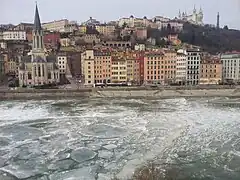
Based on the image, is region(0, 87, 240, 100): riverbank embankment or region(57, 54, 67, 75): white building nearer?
region(0, 87, 240, 100): riverbank embankment

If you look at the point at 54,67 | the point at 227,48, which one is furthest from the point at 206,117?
the point at 227,48

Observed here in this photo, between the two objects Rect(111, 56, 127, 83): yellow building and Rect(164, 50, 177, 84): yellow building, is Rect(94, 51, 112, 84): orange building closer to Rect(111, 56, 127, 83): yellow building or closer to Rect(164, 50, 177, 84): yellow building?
Rect(111, 56, 127, 83): yellow building

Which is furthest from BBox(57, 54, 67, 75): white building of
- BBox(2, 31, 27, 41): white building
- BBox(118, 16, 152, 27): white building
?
BBox(118, 16, 152, 27): white building

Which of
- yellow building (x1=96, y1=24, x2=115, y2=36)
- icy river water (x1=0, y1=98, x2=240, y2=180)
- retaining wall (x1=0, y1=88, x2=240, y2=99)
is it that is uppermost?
yellow building (x1=96, y1=24, x2=115, y2=36)

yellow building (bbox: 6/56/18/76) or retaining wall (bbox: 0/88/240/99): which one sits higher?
yellow building (bbox: 6/56/18/76)

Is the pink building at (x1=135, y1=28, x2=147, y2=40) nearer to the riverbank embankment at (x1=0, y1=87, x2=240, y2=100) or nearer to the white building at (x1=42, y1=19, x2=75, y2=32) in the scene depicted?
the white building at (x1=42, y1=19, x2=75, y2=32)

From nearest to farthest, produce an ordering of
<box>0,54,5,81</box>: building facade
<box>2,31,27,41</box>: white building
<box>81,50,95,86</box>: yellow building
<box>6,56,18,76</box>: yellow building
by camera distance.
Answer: <box>81,50,95,86</box>: yellow building, <box>0,54,5,81</box>: building facade, <box>6,56,18,76</box>: yellow building, <box>2,31,27,41</box>: white building

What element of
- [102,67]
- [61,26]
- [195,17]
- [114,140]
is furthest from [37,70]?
[195,17]

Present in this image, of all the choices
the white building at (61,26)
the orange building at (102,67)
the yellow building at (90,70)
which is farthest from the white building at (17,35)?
the orange building at (102,67)

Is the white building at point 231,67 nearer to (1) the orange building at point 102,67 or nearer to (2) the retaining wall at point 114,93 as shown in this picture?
(2) the retaining wall at point 114,93

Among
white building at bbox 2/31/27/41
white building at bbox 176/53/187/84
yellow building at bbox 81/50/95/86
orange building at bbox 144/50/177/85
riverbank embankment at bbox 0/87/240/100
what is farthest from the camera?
white building at bbox 2/31/27/41
